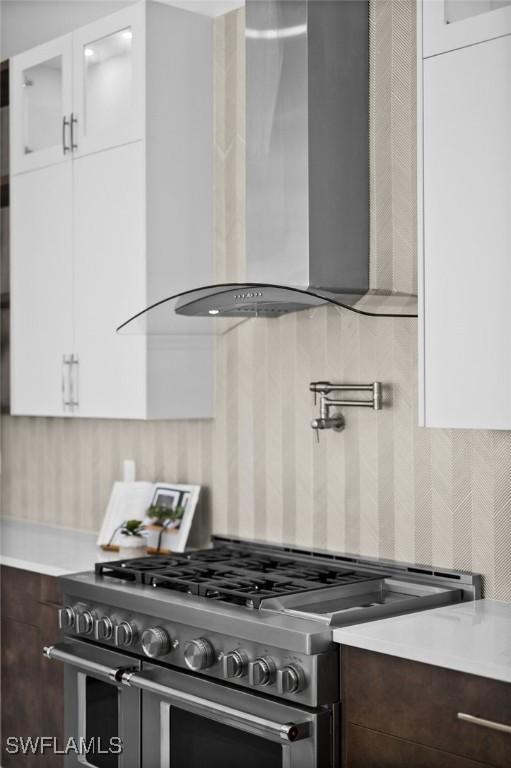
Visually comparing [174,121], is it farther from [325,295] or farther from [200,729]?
[200,729]

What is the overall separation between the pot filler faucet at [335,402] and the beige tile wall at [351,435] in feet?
0.12

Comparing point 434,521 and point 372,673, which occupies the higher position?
point 434,521

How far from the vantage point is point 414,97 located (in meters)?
2.65

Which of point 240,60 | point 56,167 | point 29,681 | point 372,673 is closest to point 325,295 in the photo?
point 372,673

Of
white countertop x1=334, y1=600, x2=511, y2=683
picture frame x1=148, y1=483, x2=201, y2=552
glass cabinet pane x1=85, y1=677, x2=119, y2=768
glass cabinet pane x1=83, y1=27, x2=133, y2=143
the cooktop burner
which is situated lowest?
glass cabinet pane x1=85, y1=677, x2=119, y2=768

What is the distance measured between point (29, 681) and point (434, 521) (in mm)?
1481

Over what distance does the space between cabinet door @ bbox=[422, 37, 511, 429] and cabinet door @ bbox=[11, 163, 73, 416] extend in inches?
62.0

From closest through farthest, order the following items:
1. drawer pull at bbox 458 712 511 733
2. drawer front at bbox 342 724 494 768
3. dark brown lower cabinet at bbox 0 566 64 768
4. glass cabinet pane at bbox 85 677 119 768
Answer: drawer pull at bbox 458 712 511 733 → drawer front at bbox 342 724 494 768 → glass cabinet pane at bbox 85 677 119 768 → dark brown lower cabinet at bbox 0 566 64 768

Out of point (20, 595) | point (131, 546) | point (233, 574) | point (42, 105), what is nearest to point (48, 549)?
point (20, 595)

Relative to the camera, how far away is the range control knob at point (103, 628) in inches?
105

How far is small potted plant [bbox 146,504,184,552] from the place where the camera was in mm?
3229

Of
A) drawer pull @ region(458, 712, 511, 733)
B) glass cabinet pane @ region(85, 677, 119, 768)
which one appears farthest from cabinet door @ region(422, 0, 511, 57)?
glass cabinet pane @ region(85, 677, 119, 768)

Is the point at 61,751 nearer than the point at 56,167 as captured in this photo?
Yes

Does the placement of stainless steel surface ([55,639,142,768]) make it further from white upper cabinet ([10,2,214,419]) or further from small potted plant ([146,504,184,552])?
white upper cabinet ([10,2,214,419])
